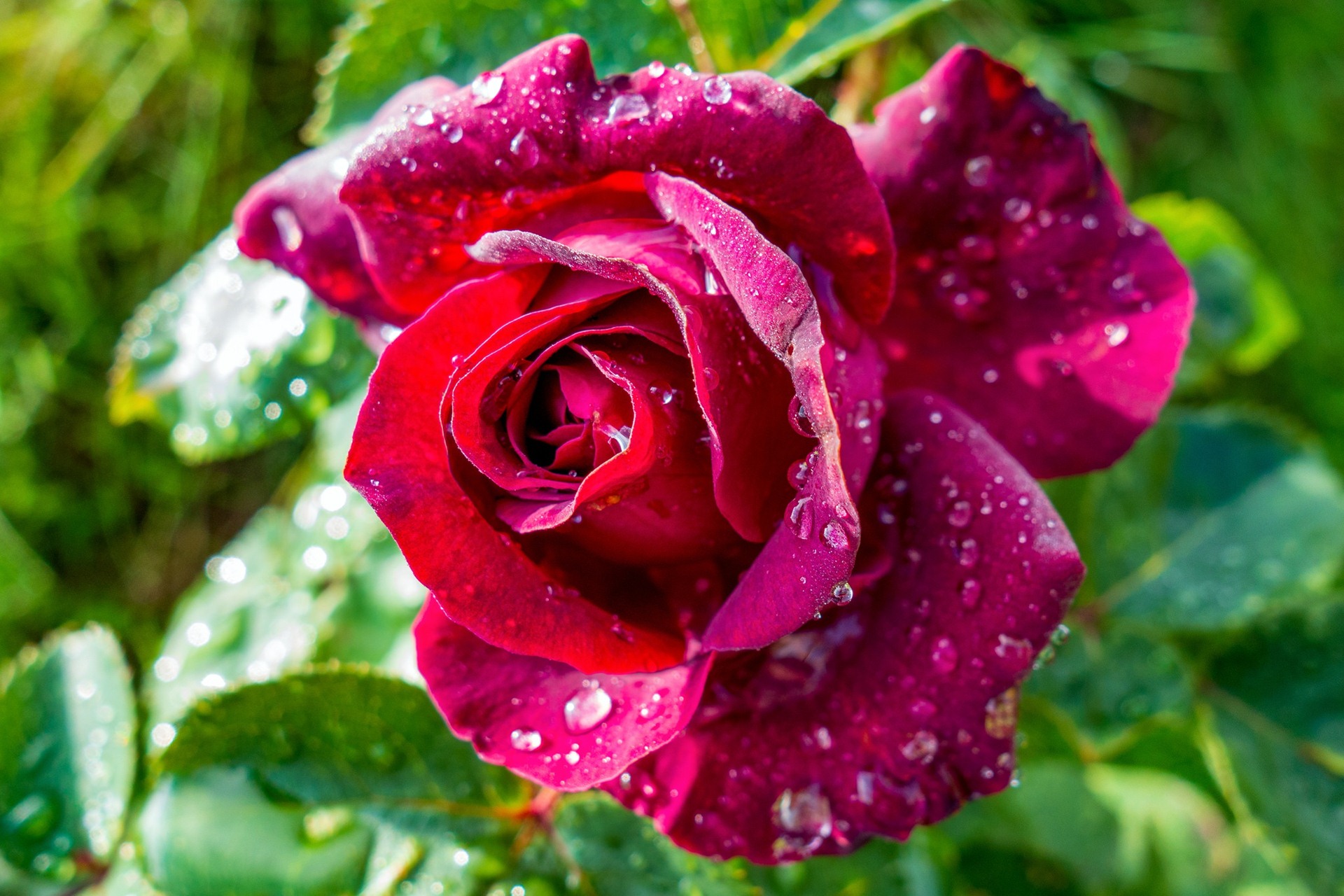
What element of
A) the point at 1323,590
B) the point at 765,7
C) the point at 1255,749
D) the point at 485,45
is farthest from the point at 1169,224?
the point at 485,45

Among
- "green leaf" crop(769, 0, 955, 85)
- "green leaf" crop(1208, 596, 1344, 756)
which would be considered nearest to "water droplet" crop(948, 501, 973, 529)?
"green leaf" crop(769, 0, 955, 85)

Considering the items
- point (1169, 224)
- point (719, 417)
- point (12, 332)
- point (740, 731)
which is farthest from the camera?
point (12, 332)

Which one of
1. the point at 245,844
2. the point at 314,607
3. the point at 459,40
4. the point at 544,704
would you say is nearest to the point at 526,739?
the point at 544,704

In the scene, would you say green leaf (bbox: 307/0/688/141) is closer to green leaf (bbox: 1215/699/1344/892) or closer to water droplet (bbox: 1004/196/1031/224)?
water droplet (bbox: 1004/196/1031/224)

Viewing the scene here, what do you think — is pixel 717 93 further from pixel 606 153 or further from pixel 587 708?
pixel 587 708

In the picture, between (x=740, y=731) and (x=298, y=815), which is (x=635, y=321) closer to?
(x=740, y=731)

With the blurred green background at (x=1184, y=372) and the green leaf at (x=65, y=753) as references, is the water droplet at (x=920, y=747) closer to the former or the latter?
the blurred green background at (x=1184, y=372)

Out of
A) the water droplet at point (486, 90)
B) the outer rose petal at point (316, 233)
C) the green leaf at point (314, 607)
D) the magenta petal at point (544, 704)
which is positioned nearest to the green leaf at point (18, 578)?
the green leaf at point (314, 607)
